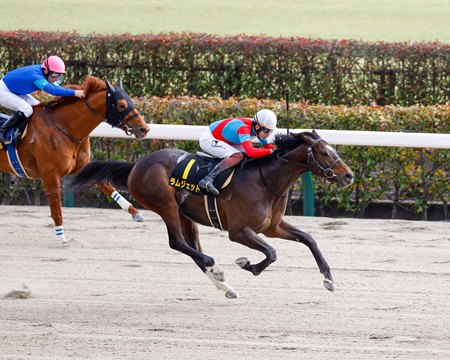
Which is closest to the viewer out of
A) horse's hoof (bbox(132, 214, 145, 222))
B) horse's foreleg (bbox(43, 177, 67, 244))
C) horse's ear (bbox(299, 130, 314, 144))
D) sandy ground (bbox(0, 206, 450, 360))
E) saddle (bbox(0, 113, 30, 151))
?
sandy ground (bbox(0, 206, 450, 360))

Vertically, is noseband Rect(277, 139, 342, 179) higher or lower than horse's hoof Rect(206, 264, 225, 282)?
higher

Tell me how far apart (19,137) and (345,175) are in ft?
10.9

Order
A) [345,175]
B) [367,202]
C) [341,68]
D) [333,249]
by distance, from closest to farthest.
→ [345,175], [333,249], [367,202], [341,68]

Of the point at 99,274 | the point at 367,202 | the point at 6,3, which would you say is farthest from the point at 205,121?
the point at 6,3

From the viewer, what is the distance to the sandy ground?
6.45 meters

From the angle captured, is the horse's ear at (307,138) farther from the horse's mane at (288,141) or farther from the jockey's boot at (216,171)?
the jockey's boot at (216,171)

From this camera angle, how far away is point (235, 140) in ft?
25.9

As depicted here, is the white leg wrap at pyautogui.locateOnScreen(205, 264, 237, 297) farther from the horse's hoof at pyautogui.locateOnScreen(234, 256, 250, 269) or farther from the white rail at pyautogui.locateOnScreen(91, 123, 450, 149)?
the white rail at pyautogui.locateOnScreen(91, 123, 450, 149)

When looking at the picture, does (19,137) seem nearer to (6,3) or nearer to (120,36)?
(120,36)

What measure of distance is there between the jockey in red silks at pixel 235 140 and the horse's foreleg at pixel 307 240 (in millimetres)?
490

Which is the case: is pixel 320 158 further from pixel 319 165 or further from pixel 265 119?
pixel 265 119

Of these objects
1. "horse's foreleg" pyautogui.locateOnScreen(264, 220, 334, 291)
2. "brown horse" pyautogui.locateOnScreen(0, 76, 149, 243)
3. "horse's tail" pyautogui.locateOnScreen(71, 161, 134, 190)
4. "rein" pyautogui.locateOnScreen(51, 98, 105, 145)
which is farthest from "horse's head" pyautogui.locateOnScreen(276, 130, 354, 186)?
"rein" pyautogui.locateOnScreen(51, 98, 105, 145)

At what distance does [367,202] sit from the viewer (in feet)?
36.1

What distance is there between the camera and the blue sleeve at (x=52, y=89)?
940cm
